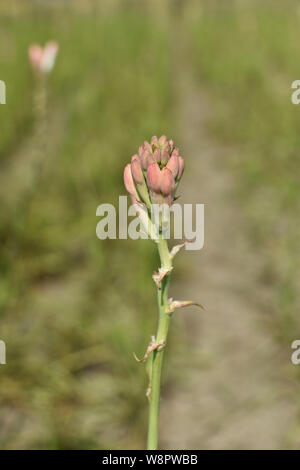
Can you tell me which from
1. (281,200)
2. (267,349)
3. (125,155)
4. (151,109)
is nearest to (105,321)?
(267,349)

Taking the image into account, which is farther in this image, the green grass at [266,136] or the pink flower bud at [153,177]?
the green grass at [266,136]

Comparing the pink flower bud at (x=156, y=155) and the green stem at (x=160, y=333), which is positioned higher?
the pink flower bud at (x=156, y=155)

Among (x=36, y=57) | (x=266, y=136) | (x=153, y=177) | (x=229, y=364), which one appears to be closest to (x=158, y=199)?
(x=153, y=177)

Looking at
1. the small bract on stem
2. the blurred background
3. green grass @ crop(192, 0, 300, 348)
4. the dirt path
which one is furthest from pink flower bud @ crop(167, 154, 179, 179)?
green grass @ crop(192, 0, 300, 348)

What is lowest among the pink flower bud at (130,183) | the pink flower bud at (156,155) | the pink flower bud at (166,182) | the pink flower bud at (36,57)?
the pink flower bud at (166,182)

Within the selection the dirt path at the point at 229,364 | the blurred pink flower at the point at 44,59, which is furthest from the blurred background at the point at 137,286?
the blurred pink flower at the point at 44,59

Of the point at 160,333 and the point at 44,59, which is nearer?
the point at 160,333

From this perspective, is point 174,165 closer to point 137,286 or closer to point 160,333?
point 160,333

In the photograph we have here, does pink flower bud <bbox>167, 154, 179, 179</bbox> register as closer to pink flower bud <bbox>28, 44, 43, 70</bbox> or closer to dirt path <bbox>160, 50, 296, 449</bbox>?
pink flower bud <bbox>28, 44, 43, 70</bbox>

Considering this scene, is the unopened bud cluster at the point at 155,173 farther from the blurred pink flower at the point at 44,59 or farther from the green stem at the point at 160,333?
the blurred pink flower at the point at 44,59
